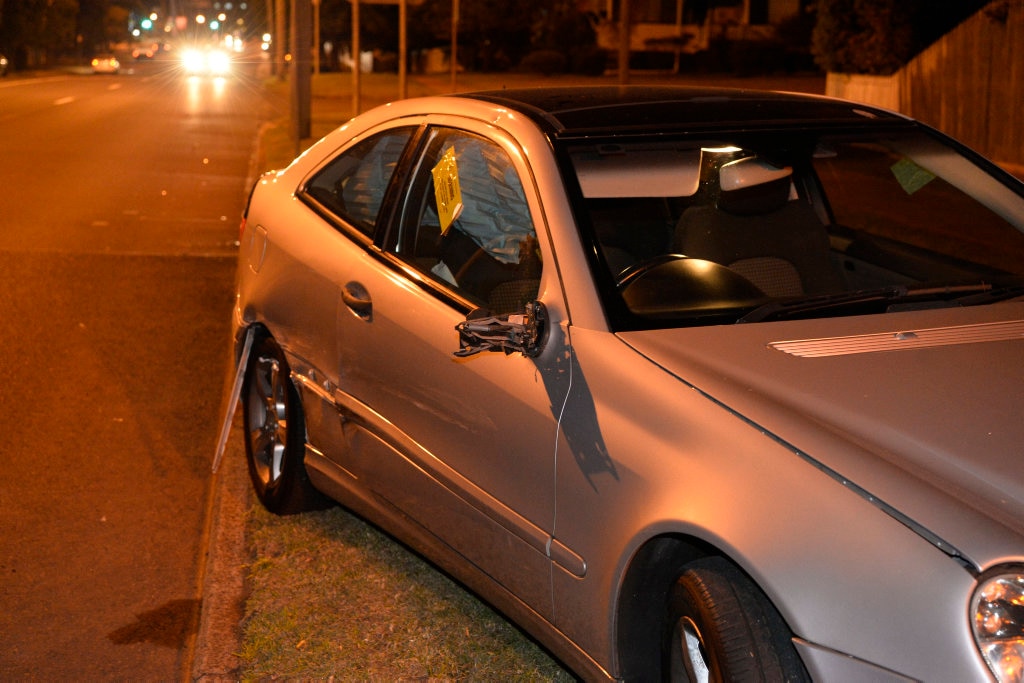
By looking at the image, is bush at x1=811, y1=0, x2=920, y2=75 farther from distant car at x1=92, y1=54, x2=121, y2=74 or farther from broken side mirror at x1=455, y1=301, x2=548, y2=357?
distant car at x1=92, y1=54, x2=121, y2=74

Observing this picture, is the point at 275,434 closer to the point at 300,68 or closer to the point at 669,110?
the point at 669,110

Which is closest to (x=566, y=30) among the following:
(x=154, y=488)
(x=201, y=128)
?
(x=201, y=128)

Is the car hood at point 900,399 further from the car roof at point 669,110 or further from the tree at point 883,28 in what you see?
the tree at point 883,28

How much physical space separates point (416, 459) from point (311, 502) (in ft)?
4.02

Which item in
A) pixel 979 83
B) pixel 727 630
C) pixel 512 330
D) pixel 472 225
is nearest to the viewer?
pixel 727 630

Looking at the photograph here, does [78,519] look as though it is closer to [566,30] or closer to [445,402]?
[445,402]

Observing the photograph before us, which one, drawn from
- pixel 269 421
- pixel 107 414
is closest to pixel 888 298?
pixel 269 421

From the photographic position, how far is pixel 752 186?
421 cm

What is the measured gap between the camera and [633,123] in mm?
3941

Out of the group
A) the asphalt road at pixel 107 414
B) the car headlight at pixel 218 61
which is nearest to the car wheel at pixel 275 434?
the asphalt road at pixel 107 414

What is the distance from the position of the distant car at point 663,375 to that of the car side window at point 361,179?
0.05 feet

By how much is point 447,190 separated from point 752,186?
37.6 inches

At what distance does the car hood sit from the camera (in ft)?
8.34

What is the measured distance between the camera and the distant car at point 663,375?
2557 mm
